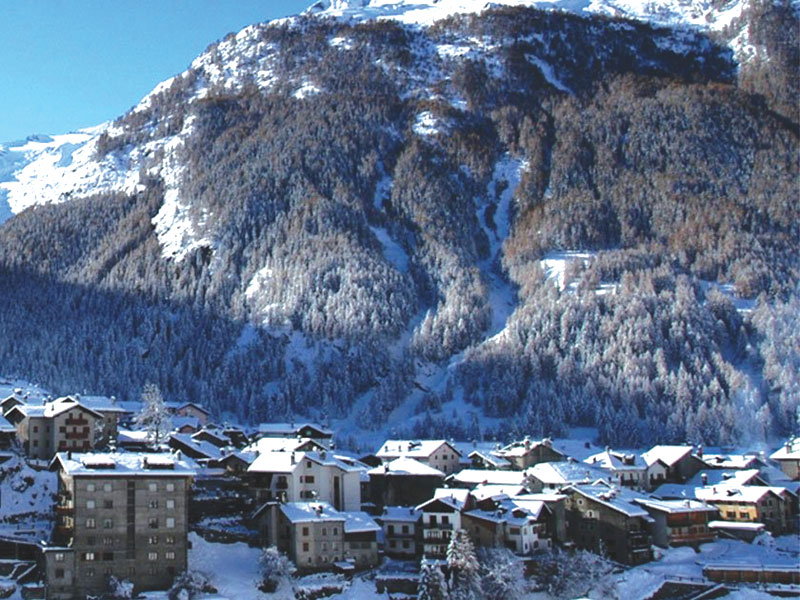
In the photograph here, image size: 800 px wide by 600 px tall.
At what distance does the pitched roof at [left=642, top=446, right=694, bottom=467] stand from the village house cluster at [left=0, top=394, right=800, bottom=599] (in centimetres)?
25

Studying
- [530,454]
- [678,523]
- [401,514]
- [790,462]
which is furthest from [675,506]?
[790,462]

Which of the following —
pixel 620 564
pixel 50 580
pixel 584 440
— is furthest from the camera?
pixel 584 440

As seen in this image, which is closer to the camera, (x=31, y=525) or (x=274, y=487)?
(x=31, y=525)

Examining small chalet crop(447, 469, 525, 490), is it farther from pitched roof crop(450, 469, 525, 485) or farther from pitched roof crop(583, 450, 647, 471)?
pitched roof crop(583, 450, 647, 471)

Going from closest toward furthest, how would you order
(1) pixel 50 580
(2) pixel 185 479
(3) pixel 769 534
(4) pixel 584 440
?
1. (1) pixel 50 580
2. (2) pixel 185 479
3. (3) pixel 769 534
4. (4) pixel 584 440

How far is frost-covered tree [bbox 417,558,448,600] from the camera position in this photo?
98.2 metres

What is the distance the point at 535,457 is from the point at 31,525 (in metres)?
65.7

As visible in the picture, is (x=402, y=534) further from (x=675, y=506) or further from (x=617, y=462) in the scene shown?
(x=617, y=462)

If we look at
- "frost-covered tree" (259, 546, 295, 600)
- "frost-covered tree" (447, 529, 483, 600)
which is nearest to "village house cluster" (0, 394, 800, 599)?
"frost-covered tree" (259, 546, 295, 600)

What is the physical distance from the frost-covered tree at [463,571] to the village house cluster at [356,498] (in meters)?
4.88

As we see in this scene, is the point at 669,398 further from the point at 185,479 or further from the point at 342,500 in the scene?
the point at 185,479

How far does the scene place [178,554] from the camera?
96375mm

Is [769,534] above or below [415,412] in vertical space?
below

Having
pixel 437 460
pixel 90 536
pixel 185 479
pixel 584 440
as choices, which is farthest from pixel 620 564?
pixel 584 440
